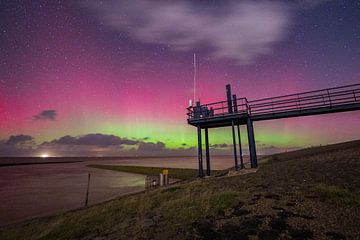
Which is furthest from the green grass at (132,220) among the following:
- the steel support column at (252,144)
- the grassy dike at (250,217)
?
the steel support column at (252,144)

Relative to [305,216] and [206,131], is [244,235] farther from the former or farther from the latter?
[206,131]

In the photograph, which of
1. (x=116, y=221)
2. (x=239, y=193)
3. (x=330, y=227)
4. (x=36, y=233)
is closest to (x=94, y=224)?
(x=116, y=221)

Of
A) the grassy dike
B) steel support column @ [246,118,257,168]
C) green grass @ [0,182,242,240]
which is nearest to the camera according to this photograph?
the grassy dike

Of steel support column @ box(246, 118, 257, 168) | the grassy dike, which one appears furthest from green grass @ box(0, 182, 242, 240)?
steel support column @ box(246, 118, 257, 168)

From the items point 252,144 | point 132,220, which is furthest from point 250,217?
point 252,144

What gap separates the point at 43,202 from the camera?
18.4 meters

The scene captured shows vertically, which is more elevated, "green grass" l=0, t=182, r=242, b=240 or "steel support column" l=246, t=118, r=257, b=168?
"steel support column" l=246, t=118, r=257, b=168

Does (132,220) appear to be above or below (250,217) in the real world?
below

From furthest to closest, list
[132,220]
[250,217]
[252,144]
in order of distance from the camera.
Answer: [252,144] < [132,220] < [250,217]

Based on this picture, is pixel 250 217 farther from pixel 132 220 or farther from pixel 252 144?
pixel 252 144

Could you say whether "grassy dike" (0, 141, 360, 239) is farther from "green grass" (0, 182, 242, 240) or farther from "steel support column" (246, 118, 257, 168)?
"steel support column" (246, 118, 257, 168)

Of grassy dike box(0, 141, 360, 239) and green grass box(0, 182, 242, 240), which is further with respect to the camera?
green grass box(0, 182, 242, 240)

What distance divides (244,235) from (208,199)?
3.45m

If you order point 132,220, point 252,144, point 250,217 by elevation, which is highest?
point 252,144
